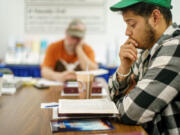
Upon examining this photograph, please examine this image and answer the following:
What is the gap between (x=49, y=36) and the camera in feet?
11.0

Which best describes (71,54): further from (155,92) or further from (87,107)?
(155,92)

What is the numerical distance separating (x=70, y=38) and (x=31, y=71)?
97 centimetres

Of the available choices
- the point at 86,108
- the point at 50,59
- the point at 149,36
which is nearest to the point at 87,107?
the point at 86,108

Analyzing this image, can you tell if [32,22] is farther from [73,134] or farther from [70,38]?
[73,134]

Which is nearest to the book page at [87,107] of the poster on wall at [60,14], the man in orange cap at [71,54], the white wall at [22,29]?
the man in orange cap at [71,54]

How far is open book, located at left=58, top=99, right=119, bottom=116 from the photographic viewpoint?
2.98 feet

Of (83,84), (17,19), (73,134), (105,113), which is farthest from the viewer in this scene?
(17,19)

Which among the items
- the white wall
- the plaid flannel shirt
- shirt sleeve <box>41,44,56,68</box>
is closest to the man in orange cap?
shirt sleeve <box>41,44,56,68</box>

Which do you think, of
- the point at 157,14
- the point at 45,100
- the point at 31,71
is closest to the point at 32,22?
the point at 31,71

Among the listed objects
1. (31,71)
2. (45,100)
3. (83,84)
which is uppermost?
(83,84)

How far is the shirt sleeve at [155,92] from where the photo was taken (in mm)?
901

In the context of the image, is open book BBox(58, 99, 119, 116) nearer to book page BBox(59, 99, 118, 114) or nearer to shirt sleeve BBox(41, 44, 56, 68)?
book page BBox(59, 99, 118, 114)

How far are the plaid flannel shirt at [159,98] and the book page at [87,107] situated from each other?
5 cm

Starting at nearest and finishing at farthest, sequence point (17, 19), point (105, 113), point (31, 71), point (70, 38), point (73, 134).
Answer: point (73, 134)
point (105, 113)
point (70, 38)
point (31, 71)
point (17, 19)
